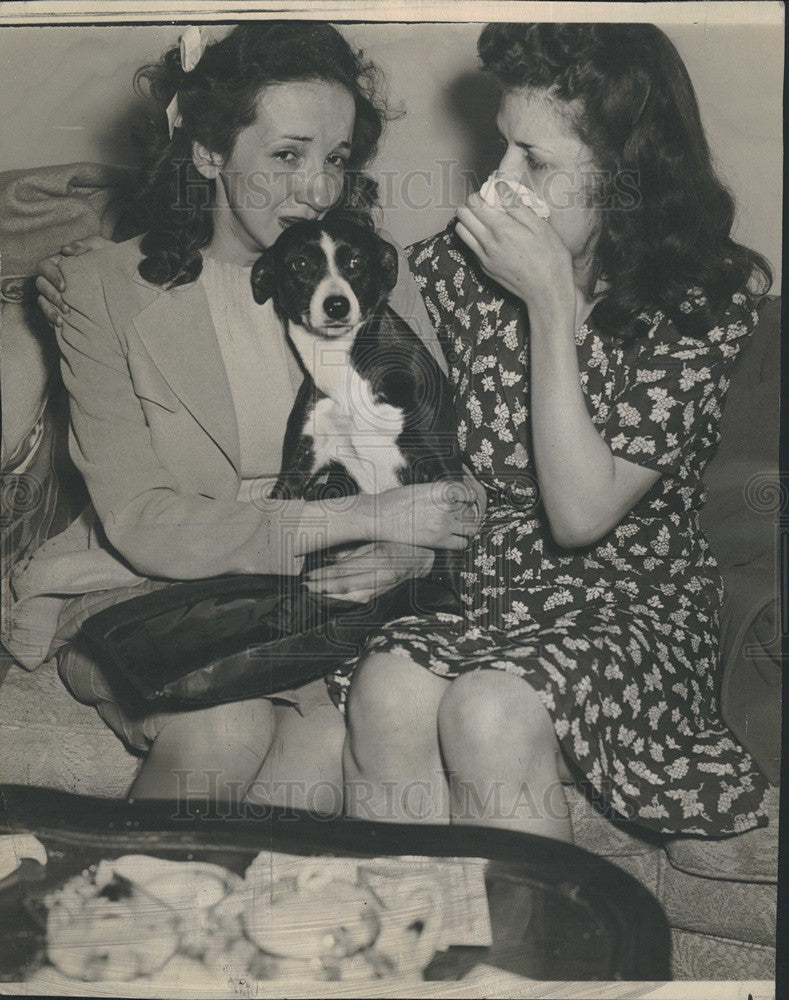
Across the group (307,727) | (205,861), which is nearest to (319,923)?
(205,861)

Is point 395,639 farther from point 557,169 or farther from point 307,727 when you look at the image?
point 557,169

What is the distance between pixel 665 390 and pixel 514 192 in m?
0.42

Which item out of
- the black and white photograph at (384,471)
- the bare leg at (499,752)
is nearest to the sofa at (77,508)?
the black and white photograph at (384,471)

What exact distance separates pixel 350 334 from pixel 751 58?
2.78ft

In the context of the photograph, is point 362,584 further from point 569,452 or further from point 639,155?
point 639,155

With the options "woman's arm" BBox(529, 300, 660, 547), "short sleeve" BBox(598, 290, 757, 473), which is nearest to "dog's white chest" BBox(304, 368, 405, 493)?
"woman's arm" BBox(529, 300, 660, 547)

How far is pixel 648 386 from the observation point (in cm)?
180

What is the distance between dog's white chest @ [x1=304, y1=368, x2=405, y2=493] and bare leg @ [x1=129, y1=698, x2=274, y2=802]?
44 centimetres

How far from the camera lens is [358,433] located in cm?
188

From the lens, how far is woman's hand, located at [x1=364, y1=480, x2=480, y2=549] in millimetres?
1882

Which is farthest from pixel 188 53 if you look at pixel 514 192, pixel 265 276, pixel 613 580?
pixel 613 580

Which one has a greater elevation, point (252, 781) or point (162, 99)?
point (162, 99)

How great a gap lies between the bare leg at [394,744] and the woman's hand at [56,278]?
0.82 meters

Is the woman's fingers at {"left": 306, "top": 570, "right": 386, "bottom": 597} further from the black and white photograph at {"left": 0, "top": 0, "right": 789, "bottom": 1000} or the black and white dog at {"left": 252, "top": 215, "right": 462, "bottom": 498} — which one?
the black and white dog at {"left": 252, "top": 215, "right": 462, "bottom": 498}
